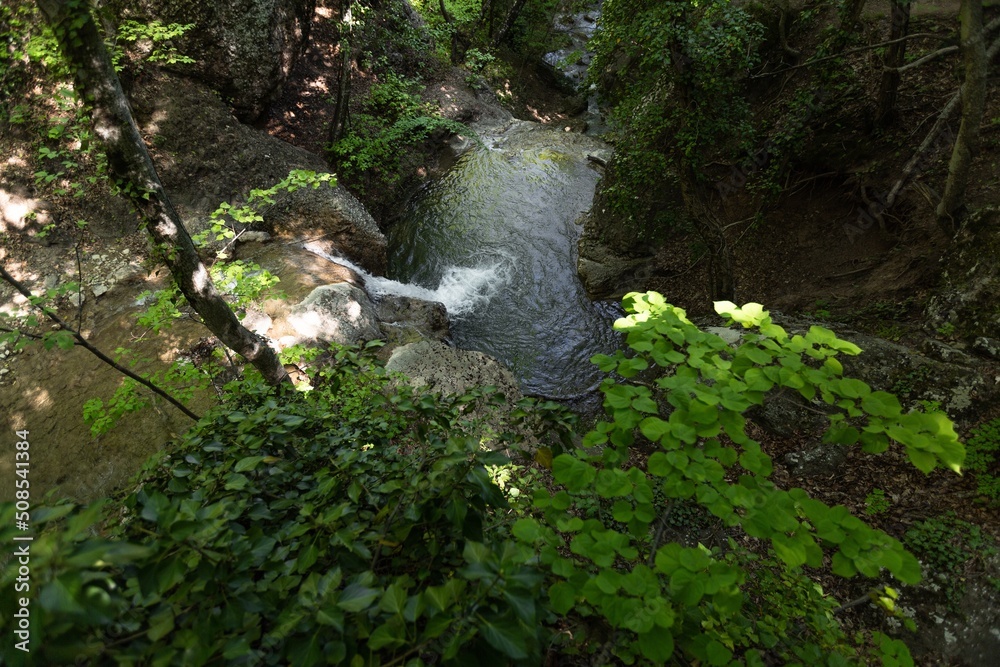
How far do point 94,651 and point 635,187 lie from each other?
8.08 metres

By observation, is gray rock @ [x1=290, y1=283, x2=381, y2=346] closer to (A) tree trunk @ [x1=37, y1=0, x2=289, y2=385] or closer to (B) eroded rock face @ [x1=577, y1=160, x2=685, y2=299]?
(A) tree trunk @ [x1=37, y1=0, x2=289, y2=385]

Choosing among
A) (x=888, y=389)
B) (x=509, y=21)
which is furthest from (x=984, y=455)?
(x=509, y=21)

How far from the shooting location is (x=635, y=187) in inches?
299

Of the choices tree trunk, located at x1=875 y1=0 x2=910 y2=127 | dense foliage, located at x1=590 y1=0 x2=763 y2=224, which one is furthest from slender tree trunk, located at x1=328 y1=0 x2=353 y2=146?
tree trunk, located at x1=875 y1=0 x2=910 y2=127

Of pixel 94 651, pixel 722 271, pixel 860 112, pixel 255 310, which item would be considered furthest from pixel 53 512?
pixel 860 112

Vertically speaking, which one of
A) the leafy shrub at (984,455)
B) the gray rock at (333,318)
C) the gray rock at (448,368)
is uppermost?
the leafy shrub at (984,455)

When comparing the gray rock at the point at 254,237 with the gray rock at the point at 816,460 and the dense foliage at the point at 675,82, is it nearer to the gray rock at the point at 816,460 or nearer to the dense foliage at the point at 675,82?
the dense foliage at the point at 675,82

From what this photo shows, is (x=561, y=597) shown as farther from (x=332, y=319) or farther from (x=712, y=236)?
(x=712, y=236)

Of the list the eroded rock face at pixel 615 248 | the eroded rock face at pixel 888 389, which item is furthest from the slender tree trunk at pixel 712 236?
the eroded rock face at pixel 615 248

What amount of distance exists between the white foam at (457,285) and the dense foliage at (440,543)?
21.6 ft

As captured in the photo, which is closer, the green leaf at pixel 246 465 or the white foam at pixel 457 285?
the green leaf at pixel 246 465

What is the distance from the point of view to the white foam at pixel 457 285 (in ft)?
29.1

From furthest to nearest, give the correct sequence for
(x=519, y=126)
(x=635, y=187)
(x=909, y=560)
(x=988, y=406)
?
1. (x=519, y=126)
2. (x=635, y=187)
3. (x=988, y=406)
4. (x=909, y=560)

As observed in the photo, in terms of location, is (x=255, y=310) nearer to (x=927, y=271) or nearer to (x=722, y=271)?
(x=722, y=271)
